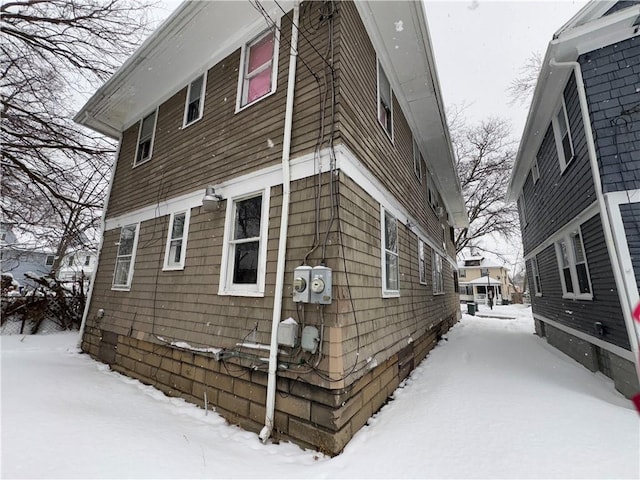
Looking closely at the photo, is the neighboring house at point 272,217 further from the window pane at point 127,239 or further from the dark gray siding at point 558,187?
the dark gray siding at point 558,187

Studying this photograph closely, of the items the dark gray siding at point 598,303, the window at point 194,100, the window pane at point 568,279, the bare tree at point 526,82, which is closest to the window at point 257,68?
the window at point 194,100

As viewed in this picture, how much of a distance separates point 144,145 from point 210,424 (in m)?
6.74

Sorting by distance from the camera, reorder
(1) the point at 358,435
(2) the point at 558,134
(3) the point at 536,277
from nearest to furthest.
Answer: (1) the point at 358,435 → (2) the point at 558,134 → (3) the point at 536,277

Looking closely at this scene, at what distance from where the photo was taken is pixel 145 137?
291 inches

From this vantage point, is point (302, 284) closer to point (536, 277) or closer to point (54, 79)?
point (54, 79)

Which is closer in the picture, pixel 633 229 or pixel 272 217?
pixel 272 217

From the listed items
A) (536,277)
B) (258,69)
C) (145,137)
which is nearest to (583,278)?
(536,277)

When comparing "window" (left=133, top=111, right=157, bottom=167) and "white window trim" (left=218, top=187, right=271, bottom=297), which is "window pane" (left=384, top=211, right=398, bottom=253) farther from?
"window" (left=133, top=111, right=157, bottom=167)

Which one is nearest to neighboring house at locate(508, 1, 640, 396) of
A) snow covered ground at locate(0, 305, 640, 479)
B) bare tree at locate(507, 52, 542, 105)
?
snow covered ground at locate(0, 305, 640, 479)

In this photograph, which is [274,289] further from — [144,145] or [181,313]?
[144,145]

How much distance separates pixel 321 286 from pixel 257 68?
4.22 m

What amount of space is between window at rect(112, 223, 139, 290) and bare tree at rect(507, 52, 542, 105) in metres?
13.4

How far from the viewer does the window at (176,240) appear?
210 inches

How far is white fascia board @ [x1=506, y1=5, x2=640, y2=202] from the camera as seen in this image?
5.00 meters
